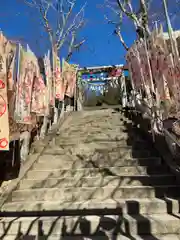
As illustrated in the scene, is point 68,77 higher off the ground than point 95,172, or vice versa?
point 68,77

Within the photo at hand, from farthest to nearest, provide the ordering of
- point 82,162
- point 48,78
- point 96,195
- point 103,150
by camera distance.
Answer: point 48,78 → point 103,150 → point 82,162 → point 96,195

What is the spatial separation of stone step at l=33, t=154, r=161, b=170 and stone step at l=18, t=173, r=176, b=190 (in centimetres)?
56

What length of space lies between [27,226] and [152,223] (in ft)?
6.87

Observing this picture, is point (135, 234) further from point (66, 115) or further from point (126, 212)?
point (66, 115)

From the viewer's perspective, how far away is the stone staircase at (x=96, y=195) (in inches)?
172

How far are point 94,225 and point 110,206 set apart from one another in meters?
0.56

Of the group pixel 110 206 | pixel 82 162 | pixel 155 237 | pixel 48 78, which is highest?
pixel 48 78

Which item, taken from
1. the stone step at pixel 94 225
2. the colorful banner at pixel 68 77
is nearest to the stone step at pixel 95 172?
the stone step at pixel 94 225

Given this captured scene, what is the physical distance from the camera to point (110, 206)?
16.0ft

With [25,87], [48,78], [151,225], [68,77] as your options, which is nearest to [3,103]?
[25,87]

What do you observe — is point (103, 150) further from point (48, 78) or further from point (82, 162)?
point (48, 78)

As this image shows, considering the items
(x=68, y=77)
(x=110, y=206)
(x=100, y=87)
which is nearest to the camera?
(x=110, y=206)

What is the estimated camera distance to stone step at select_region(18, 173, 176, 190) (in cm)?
559

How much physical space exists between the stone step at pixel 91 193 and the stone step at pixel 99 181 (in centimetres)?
23
